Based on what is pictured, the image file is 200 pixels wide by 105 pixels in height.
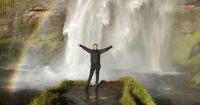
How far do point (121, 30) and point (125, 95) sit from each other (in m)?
43.7

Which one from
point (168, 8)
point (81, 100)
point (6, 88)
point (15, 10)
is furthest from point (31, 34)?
point (81, 100)

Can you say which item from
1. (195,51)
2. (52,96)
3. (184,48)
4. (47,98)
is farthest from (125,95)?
(184,48)

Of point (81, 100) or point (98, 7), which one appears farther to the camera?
point (98, 7)

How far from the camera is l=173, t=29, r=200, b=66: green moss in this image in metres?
62.8

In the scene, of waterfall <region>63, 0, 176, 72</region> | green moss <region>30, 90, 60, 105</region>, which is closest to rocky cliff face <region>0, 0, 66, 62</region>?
waterfall <region>63, 0, 176, 72</region>

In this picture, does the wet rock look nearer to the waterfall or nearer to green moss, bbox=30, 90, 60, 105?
the waterfall

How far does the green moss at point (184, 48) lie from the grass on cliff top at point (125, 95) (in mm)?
34229

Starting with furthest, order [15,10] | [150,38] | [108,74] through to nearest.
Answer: [15,10]
[150,38]
[108,74]

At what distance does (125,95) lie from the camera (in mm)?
24297

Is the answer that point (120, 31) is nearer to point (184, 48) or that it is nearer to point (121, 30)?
point (121, 30)

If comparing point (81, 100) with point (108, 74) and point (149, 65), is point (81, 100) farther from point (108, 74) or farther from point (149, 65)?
point (149, 65)

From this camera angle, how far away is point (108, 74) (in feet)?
180

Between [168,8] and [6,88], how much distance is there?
36.0m

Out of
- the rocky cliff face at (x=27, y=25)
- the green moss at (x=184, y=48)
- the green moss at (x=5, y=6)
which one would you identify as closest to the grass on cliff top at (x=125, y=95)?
the green moss at (x=184, y=48)
